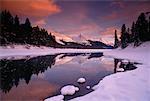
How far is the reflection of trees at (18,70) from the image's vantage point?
2.60 metres

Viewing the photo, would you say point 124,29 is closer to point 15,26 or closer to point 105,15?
point 105,15

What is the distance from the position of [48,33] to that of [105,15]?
54 cm

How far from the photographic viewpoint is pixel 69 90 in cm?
252

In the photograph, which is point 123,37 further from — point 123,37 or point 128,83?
point 128,83

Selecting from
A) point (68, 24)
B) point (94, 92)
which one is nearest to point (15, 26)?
point (68, 24)

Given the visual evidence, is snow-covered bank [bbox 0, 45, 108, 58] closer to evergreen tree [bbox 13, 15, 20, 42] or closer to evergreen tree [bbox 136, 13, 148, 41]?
evergreen tree [bbox 13, 15, 20, 42]

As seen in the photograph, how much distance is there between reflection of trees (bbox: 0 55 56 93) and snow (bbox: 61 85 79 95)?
280mm

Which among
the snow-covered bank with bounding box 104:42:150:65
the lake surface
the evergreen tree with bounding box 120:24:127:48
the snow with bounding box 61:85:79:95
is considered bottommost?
the snow with bounding box 61:85:79:95

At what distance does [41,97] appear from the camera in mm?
2461

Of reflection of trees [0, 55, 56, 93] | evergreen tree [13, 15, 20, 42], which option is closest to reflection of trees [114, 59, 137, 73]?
reflection of trees [0, 55, 56, 93]

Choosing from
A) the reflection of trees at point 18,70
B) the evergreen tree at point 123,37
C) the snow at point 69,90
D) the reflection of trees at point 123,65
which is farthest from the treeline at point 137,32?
the reflection of trees at point 18,70

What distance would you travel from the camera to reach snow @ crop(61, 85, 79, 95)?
2.49 metres

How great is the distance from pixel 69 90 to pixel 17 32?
0.71 meters

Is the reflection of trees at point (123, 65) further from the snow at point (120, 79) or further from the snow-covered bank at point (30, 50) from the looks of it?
the snow-covered bank at point (30, 50)
